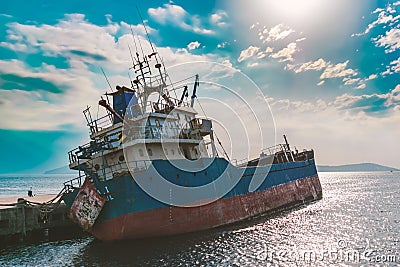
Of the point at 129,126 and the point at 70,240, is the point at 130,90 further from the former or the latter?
the point at 70,240

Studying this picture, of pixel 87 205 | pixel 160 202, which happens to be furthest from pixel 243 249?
pixel 87 205

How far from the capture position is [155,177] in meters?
16.9

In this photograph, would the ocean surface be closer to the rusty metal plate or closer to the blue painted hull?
the blue painted hull

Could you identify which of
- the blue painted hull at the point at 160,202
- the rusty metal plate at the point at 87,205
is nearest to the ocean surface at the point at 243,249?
the blue painted hull at the point at 160,202

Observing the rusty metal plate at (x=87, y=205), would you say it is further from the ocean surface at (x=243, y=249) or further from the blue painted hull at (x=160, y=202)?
the ocean surface at (x=243, y=249)

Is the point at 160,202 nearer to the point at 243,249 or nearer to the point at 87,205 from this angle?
the point at 87,205

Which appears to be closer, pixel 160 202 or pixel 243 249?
pixel 243 249

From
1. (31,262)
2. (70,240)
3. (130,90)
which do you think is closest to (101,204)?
(31,262)

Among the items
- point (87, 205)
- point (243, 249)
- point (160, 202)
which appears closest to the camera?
point (243, 249)

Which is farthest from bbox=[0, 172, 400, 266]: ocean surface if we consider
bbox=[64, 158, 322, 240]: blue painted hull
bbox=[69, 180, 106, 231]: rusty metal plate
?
bbox=[69, 180, 106, 231]: rusty metal plate

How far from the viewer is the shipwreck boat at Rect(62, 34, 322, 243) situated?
1660 cm

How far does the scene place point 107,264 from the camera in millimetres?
14211

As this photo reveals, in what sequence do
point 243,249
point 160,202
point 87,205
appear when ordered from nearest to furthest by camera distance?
1. point 243,249
2. point 87,205
3. point 160,202

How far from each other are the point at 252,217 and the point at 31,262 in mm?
14629
